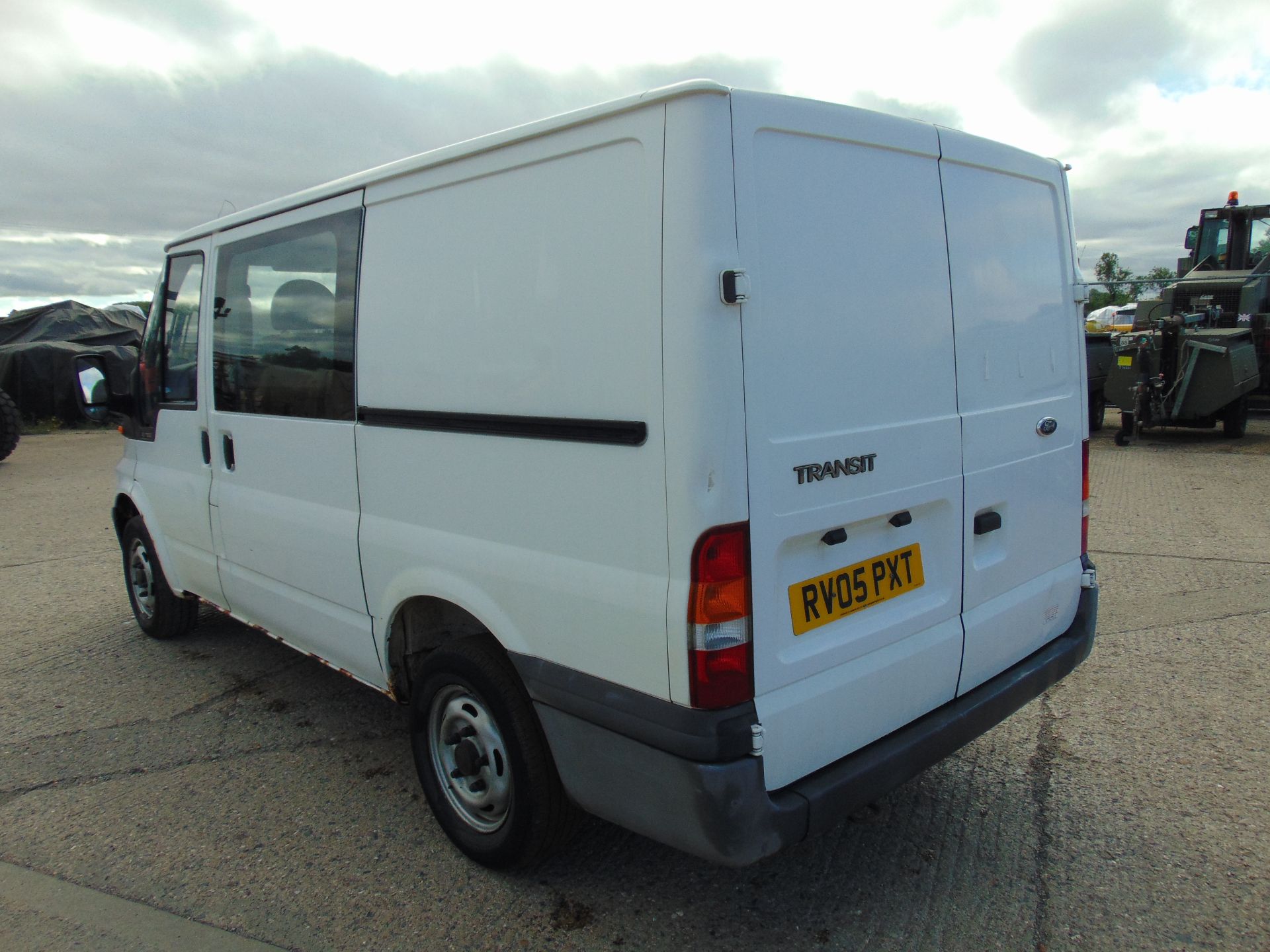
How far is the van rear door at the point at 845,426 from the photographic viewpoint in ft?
6.82

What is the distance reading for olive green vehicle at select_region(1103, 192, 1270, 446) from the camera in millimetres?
10859

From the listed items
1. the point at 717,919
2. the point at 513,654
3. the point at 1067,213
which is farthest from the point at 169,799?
the point at 1067,213

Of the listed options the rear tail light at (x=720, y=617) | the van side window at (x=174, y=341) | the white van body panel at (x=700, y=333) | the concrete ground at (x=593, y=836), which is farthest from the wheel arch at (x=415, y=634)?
the van side window at (x=174, y=341)

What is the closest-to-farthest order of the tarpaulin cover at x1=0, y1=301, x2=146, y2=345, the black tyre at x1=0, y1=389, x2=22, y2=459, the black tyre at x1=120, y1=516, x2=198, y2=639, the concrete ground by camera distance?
the concrete ground, the black tyre at x1=120, y1=516, x2=198, y2=639, the black tyre at x1=0, y1=389, x2=22, y2=459, the tarpaulin cover at x1=0, y1=301, x2=146, y2=345

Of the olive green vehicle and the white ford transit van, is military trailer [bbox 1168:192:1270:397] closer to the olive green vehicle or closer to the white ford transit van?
the olive green vehicle

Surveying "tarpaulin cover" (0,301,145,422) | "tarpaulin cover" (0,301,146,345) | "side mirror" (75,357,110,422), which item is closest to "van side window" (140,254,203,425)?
"side mirror" (75,357,110,422)

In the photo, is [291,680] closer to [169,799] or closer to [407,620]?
[169,799]

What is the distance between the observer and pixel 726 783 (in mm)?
2033

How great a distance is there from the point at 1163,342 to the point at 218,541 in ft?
37.7

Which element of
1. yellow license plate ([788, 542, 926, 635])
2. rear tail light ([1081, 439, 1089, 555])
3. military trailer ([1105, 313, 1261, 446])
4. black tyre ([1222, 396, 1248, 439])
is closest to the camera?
yellow license plate ([788, 542, 926, 635])

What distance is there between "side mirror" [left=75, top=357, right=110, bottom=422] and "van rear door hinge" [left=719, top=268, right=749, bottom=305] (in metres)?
3.84

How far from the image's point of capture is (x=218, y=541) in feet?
13.1

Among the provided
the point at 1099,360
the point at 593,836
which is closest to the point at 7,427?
the point at 593,836

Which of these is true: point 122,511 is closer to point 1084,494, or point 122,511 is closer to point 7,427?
point 1084,494
